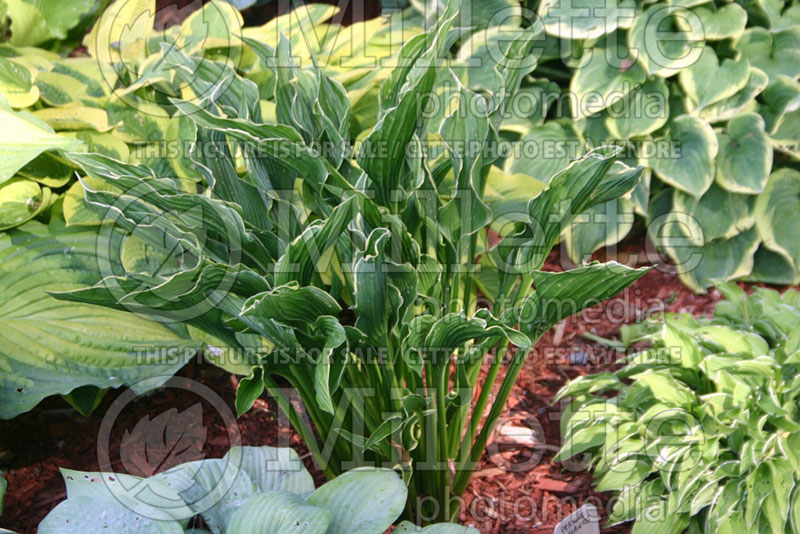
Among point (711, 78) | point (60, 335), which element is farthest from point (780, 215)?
point (60, 335)

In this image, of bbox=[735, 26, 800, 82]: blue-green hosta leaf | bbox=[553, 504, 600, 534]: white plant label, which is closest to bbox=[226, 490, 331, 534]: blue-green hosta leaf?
bbox=[553, 504, 600, 534]: white plant label

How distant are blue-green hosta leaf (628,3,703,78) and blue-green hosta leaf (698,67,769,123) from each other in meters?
0.19

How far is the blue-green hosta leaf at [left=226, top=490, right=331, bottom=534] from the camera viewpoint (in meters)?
1.23

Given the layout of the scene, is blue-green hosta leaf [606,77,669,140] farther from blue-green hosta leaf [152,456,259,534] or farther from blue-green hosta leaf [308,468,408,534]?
blue-green hosta leaf [152,456,259,534]

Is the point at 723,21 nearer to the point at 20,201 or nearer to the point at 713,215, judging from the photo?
the point at 713,215

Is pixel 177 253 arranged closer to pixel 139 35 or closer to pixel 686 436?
pixel 139 35

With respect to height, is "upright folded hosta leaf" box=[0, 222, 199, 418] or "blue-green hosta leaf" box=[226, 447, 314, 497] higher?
Result: "upright folded hosta leaf" box=[0, 222, 199, 418]

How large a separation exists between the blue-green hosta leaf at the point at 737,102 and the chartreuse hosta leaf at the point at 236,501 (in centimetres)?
181

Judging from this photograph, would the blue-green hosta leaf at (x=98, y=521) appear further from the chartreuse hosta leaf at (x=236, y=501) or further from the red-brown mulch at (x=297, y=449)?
the red-brown mulch at (x=297, y=449)

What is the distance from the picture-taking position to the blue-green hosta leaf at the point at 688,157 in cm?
246

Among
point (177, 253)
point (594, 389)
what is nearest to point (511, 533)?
point (594, 389)

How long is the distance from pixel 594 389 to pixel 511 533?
1.41 ft

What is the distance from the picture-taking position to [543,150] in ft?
8.39

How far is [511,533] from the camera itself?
1729 millimetres
